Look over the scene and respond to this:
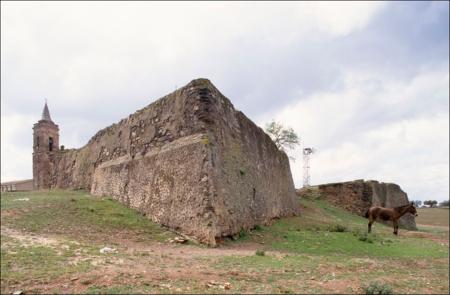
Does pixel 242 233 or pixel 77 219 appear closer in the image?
pixel 77 219

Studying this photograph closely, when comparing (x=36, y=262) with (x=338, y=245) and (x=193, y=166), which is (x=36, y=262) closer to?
(x=193, y=166)

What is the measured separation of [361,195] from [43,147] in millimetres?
30722

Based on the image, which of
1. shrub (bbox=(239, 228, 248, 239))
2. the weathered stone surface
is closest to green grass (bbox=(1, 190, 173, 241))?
shrub (bbox=(239, 228, 248, 239))

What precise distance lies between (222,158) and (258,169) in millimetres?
3972

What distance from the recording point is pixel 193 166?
10.8 m

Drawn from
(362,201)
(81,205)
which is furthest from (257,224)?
(362,201)

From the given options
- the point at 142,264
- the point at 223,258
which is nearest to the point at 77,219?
the point at 142,264

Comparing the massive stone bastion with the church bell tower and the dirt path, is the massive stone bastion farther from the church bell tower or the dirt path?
the church bell tower

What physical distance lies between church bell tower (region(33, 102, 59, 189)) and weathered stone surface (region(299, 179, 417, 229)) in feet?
80.6

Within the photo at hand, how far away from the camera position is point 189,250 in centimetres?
895

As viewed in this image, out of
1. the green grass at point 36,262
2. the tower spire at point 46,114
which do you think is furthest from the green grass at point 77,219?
the tower spire at point 46,114

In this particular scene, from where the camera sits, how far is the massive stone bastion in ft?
34.3

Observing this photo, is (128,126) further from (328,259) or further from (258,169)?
(328,259)

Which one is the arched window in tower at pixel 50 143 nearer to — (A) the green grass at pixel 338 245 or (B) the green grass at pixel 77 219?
(B) the green grass at pixel 77 219
